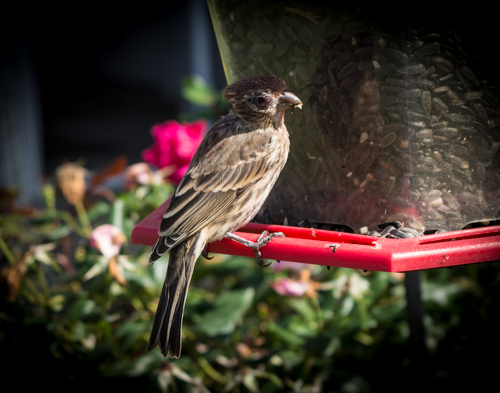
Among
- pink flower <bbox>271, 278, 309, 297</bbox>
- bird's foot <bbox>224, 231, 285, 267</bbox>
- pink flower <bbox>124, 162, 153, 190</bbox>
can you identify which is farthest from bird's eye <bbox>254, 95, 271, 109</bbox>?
pink flower <bbox>124, 162, 153, 190</bbox>

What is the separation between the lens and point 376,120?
206 cm

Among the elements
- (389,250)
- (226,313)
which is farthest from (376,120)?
(226,313)

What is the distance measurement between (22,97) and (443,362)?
21.4 feet

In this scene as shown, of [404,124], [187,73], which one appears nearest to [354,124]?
[404,124]

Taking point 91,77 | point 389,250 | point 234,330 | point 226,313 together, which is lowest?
point 234,330

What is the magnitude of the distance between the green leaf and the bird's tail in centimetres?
40

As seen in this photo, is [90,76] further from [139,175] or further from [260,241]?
[260,241]

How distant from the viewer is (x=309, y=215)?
2.28 m

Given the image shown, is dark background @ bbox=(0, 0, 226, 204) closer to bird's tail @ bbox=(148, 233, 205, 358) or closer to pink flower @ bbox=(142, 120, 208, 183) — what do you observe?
pink flower @ bbox=(142, 120, 208, 183)

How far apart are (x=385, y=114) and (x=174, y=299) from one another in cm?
103

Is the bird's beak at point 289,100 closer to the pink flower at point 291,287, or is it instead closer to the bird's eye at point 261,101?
the bird's eye at point 261,101

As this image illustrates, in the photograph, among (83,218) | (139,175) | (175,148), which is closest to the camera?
(175,148)

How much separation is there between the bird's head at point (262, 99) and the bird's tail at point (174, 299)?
52 centimetres

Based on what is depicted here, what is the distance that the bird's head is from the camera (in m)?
2.08
